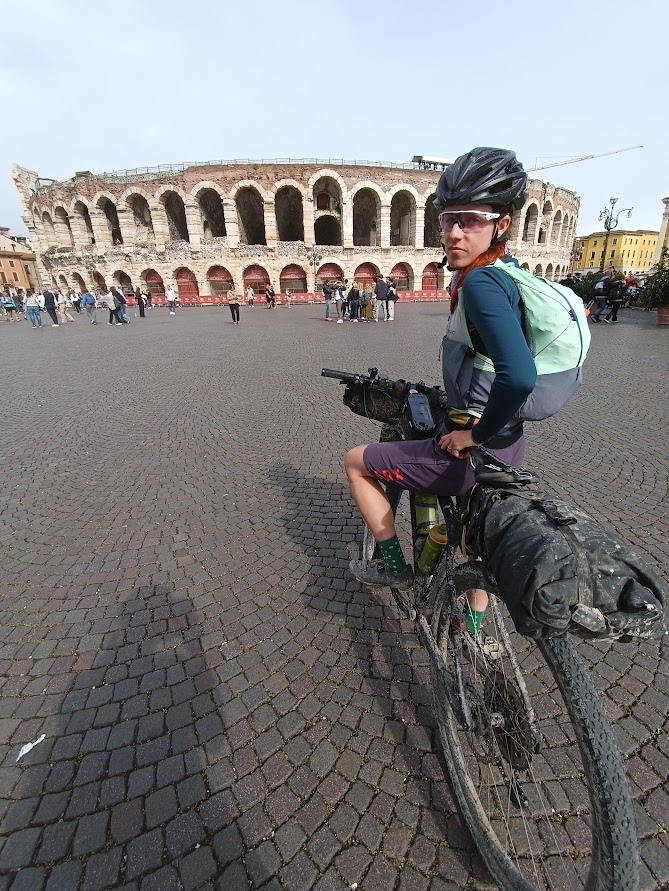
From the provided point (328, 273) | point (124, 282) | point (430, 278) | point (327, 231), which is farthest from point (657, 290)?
point (124, 282)

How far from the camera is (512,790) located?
1.60 meters

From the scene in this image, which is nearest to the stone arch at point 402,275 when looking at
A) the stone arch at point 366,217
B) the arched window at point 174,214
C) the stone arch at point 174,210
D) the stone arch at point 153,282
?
the stone arch at point 366,217

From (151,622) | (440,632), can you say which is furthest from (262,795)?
(151,622)

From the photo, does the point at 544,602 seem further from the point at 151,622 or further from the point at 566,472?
the point at 566,472

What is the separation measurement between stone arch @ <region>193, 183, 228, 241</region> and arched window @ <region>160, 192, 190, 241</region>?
7.01ft

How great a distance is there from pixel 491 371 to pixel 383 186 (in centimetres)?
4217

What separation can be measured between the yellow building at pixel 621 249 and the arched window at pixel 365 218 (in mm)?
68097

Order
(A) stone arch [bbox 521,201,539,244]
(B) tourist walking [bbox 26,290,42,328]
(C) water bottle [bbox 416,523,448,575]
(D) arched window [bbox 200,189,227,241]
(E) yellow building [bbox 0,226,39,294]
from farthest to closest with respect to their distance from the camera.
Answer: (E) yellow building [bbox 0,226,39,294]
(A) stone arch [bbox 521,201,539,244]
(D) arched window [bbox 200,189,227,241]
(B) tourist walking [bbox 26,290,42,328]
(C) water bottle [bbox 416,523,448,575]

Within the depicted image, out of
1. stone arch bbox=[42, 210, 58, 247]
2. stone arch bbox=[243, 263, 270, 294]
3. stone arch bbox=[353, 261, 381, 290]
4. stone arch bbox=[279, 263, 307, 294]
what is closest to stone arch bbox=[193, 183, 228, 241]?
stone arch bbox=[243, 263, 270, 294]

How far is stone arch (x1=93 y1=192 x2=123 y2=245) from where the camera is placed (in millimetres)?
37594

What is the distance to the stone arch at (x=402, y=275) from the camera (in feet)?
130

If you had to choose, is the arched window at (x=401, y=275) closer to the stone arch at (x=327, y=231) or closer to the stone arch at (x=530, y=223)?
the stone arch at (x=327, y=231)

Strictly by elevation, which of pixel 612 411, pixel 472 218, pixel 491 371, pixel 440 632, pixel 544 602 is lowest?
pixel 612 411

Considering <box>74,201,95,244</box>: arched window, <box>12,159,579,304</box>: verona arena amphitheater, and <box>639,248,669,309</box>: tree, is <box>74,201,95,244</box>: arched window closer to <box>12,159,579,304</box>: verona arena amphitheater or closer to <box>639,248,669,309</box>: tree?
Result: <box>12,159,579,304</box>: verona arena amphitheater
